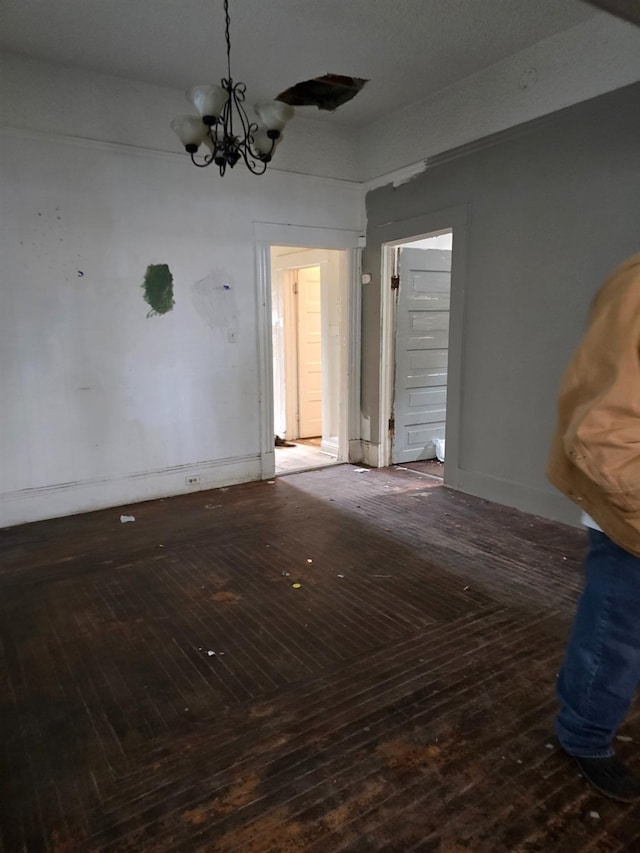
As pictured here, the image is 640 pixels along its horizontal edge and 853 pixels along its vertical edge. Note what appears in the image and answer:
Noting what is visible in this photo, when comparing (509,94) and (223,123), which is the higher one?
(509,94)

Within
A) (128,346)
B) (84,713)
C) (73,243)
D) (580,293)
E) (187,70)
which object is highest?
(187,70)

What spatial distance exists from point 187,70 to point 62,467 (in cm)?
290

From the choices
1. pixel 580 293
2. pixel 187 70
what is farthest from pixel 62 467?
pixel 580 293

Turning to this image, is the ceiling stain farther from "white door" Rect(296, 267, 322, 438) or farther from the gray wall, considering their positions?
"white door" Rect(296, 267, 322, 438)

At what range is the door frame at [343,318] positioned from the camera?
15.2ft

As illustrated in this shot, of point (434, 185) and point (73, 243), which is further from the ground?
point (434, 185)

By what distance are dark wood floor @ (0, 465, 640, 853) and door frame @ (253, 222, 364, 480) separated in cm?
138

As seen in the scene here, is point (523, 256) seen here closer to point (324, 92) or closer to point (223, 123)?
point (324, 92)

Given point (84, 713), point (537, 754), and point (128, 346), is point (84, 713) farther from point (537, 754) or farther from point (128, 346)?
point (128, 346)

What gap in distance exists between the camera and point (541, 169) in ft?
11.8

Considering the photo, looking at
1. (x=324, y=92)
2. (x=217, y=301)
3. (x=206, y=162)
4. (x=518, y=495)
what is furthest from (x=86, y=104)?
(x=518, y=495)

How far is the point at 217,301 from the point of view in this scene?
14.6 feet

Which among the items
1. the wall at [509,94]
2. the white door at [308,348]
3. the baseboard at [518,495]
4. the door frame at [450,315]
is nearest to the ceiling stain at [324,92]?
the wall at [509,94]

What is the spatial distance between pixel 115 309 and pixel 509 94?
10.2 ft
